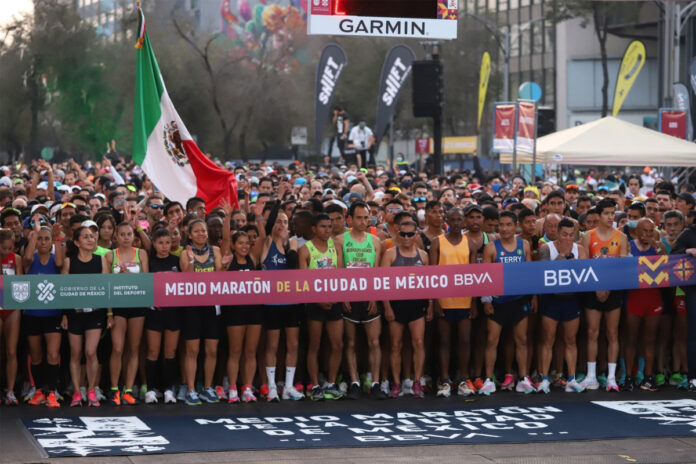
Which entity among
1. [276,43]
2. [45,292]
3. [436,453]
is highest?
[276,43]

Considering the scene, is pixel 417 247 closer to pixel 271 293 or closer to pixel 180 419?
pixel 271 293

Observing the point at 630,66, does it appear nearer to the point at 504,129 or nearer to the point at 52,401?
the point at 504,129

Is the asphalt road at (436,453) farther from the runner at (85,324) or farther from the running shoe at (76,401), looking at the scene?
the runner at (85,324)

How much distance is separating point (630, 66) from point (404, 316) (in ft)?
64.4

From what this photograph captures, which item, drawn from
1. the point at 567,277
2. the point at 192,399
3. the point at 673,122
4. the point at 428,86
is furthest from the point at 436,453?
the point at 673,122

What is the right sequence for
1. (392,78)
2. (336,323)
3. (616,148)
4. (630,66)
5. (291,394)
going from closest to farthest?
(291,394), (336,323), (616,148), (392,78), (630,66)

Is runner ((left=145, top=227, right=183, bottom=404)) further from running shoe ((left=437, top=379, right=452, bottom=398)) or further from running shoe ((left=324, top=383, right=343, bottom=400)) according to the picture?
running shoe ((left=437, top=379, right=452, bottom=398))

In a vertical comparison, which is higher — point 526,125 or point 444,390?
point 526,125

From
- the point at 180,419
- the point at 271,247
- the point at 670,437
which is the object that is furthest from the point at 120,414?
the point at 670,437

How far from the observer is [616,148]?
19516mm

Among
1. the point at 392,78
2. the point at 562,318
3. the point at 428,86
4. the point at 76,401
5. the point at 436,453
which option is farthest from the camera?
the point at 392,78

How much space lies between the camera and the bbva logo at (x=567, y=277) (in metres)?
11.3

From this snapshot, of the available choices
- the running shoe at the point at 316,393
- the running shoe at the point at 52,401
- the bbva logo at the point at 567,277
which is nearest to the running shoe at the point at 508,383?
the bbva logo at the point at 567,277

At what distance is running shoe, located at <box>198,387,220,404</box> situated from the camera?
10781 mm
